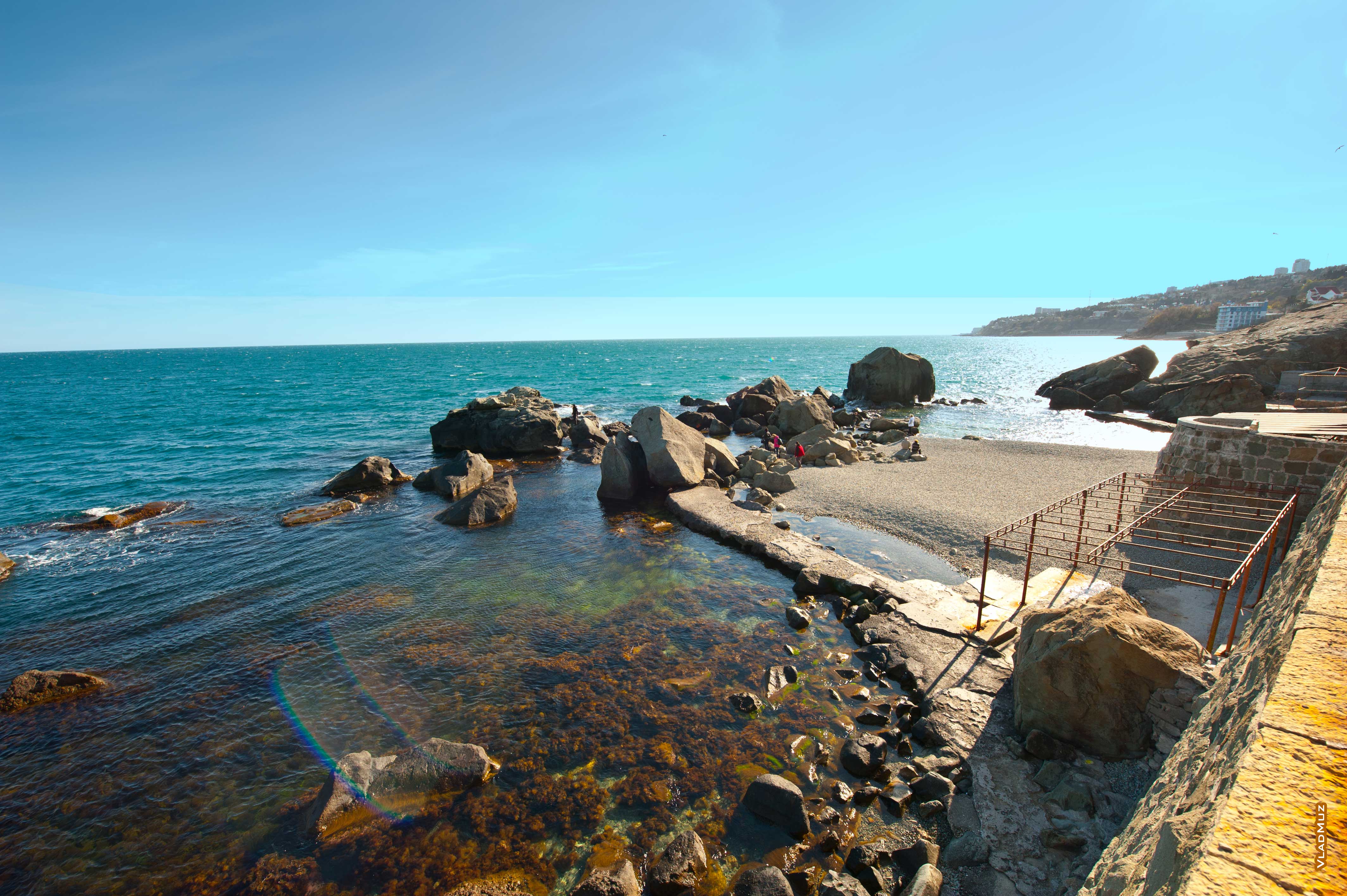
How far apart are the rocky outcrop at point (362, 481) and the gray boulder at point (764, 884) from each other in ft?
69.1

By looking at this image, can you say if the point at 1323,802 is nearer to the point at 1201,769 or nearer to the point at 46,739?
the point at 1201,769

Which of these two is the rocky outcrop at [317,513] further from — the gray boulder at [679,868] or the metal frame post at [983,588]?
the metal frame post at [983,588]

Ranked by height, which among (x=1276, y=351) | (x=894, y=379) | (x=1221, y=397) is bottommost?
(x=1221, y=397)

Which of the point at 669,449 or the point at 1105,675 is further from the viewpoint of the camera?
the point at 669,449

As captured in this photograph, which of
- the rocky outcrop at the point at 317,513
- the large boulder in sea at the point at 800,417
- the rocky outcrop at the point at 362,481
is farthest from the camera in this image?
the large boulder in sea at the point at 800,417

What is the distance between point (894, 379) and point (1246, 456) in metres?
38.3

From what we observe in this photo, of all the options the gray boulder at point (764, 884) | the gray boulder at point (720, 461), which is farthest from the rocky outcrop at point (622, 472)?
the gray boulder at point (764, 884)

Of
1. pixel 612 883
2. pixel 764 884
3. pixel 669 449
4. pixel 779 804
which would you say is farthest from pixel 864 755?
pixel 669 449

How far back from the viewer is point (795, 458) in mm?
26094

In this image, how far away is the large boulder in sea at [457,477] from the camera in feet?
70.7

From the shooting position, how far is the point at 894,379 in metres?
48.2

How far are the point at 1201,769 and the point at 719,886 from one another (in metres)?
5.08

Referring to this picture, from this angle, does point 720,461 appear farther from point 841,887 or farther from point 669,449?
point 841,887

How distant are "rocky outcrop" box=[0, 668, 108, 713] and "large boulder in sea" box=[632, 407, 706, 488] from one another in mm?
14942
